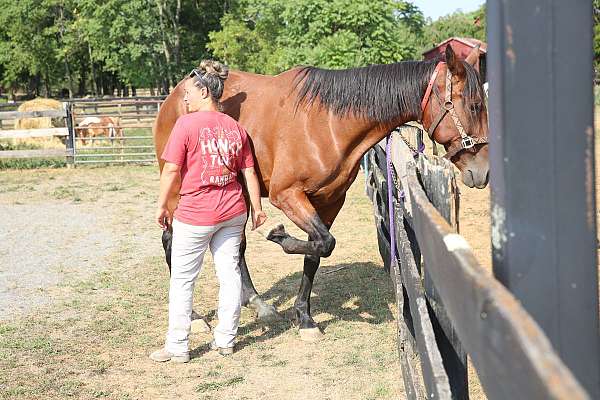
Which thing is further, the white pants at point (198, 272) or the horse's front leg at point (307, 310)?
the horse's front leg at point (307, 310)

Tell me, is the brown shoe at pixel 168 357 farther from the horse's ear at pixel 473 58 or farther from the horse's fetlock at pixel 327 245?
the horse's ear at pixel 473 58

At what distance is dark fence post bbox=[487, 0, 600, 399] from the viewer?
1205 millimetres

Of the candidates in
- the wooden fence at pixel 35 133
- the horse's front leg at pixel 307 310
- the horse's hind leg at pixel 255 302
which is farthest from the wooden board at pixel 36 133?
the horse's front leg at pixel 307 310

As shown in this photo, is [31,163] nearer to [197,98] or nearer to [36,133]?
[36,133]

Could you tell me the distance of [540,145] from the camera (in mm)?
1228

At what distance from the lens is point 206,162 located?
4.49 meters

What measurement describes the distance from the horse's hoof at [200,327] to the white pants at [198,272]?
0.58 meters

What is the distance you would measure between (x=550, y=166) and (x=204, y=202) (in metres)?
3.47

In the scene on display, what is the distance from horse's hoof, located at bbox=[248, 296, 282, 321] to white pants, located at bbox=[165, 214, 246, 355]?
0.78 metres

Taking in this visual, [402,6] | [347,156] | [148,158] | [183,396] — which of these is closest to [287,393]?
[183,396]

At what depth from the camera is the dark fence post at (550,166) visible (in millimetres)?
1205

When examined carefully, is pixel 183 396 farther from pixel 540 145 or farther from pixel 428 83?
pixel 540 145

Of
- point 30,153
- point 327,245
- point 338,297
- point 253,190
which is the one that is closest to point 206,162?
point 253,190

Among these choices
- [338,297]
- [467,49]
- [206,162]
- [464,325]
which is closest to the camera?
[464,325]
